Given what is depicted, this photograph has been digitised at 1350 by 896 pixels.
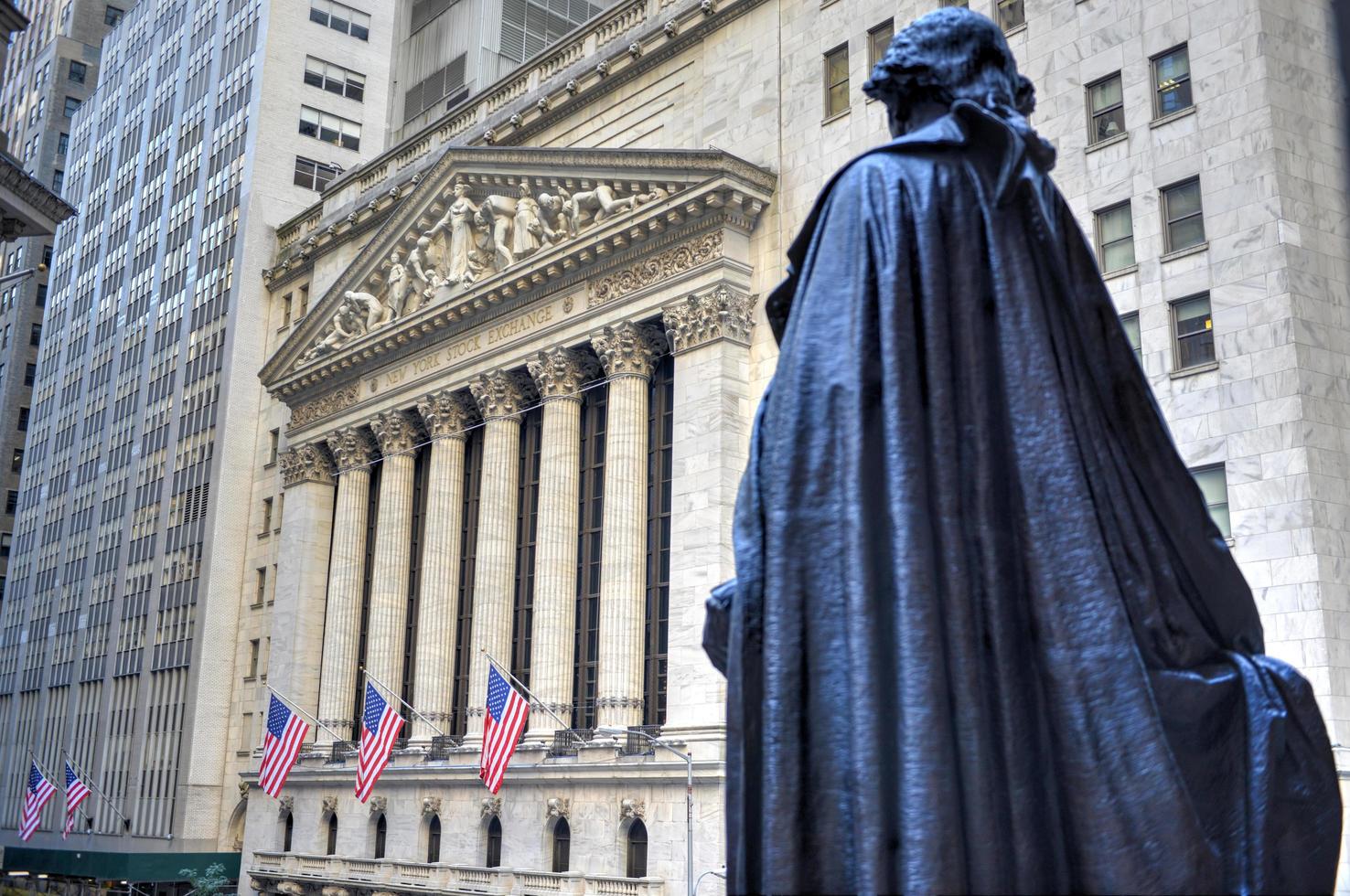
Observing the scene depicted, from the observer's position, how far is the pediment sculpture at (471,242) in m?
41.1

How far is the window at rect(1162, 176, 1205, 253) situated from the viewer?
2772 centimetres

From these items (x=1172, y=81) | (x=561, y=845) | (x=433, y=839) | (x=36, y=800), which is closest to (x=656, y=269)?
(x=1172, y=81)

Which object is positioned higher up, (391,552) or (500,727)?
(391,552)

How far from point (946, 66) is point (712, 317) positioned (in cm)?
3174

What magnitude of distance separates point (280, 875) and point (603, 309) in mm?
24181

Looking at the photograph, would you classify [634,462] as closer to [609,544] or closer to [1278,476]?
[609,544]

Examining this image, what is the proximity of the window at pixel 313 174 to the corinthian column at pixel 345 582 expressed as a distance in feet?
58.0

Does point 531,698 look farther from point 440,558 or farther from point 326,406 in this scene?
point 326,406

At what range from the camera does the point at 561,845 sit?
1513 inches

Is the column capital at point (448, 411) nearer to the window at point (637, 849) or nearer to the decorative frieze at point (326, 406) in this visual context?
the decorative frieze at point (326, 406)

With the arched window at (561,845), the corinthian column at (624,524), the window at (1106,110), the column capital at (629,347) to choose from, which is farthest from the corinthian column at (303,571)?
the window at (1106,110)

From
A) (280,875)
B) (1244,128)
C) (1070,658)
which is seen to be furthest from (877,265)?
(280,875)

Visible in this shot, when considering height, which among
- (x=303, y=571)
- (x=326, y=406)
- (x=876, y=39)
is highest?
(x=876, y=39)

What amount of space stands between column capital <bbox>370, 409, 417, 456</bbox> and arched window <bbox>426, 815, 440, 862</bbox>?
1276 centimetres
